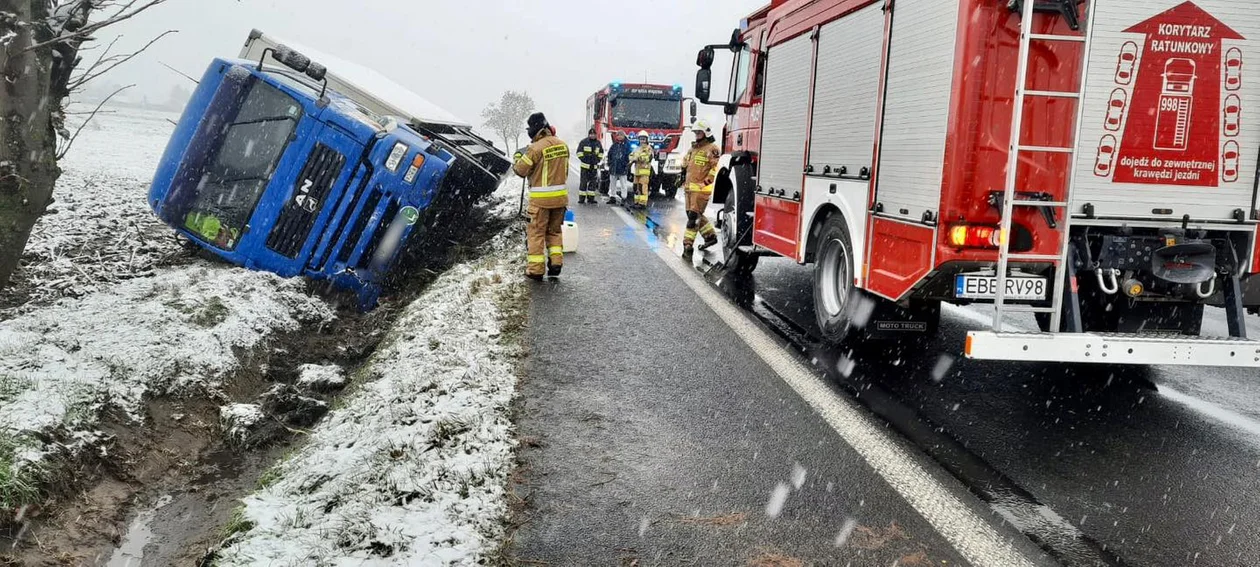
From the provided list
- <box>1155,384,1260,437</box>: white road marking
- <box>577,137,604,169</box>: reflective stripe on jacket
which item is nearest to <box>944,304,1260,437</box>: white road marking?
<box>1155,384,1260,437</box>: white road marking

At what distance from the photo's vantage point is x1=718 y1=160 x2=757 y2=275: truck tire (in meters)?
9.29

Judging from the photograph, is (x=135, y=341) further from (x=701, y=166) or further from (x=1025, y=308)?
(x=701, y=166)

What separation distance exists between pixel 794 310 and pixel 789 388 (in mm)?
2633

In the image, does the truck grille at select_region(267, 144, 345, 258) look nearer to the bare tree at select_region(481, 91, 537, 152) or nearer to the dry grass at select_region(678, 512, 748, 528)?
the dry grass at select_region(678, 512, 748, 528)

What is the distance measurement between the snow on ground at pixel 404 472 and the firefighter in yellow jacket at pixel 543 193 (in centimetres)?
270

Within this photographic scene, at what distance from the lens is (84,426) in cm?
454

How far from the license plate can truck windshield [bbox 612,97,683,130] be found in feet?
69.5

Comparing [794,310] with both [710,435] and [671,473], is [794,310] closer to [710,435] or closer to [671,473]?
[710,435]

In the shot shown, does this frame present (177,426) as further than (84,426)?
Yes

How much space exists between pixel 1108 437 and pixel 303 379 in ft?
16.3

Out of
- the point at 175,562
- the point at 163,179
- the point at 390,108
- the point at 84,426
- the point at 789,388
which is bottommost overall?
the point at 175,562

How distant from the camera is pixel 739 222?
30.6 ft

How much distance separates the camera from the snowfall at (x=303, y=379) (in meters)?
3.26

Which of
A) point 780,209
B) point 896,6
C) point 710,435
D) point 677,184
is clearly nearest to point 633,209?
point 677,184
